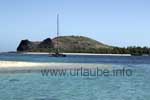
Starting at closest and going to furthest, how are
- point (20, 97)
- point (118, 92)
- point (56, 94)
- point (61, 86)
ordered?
point (20, 97), point (56, 94), point (118, 92), point (61, 86)

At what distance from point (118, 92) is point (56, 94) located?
15.7ft

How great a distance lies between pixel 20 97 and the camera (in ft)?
90.8

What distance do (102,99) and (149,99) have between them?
2.93 m

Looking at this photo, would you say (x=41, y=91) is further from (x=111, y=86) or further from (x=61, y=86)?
(x=111, y=86)

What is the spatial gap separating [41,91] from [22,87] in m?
2.91

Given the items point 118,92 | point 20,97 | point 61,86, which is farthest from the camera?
point 61,86

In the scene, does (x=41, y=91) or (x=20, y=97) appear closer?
(x=20, y=97)

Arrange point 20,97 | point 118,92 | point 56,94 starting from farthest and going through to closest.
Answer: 1. point 118,92
2. point 56,94
3. point 20,97

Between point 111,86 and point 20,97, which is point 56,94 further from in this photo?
point 111,86

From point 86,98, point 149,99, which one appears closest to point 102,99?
Result: point 86,98

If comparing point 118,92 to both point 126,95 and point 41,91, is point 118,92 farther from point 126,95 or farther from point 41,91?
point 41,91

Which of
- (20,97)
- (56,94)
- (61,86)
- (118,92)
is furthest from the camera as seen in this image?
(61,86)

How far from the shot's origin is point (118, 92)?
32.0 meters

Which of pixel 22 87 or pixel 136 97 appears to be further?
pixel 22 87
